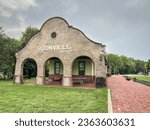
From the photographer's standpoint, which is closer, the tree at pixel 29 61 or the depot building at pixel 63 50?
the depot building at pixel 63 50

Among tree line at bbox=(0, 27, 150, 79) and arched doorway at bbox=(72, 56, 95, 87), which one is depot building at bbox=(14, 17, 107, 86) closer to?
arched doorway at bbox=(72, 56, 95, 87)

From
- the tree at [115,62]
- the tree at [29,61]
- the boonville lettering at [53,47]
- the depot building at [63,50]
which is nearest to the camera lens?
the depot building at [63,50]

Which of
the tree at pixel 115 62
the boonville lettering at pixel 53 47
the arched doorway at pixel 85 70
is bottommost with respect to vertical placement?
the arched doorway at pixel 85 70

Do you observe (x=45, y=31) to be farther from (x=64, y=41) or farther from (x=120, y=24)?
(x=120, y=24)

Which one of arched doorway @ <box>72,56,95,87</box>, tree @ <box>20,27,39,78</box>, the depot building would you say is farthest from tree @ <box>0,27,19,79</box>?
arched doorway @ <box>72,56,95,87</box>

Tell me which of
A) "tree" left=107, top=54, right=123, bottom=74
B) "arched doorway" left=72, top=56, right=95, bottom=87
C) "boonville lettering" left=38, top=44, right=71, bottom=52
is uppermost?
"tree" left=107, top=54, right=123, bottom=74

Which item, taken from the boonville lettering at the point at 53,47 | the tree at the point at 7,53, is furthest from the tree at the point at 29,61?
the boonville lettering at the point at 53,47

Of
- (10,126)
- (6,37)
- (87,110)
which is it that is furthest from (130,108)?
(6,37)

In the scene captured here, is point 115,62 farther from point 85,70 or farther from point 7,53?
point 85,70

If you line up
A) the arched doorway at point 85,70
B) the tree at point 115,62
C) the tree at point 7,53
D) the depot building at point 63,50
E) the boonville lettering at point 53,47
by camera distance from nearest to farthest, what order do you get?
1. the depot building at point 63,50
2. the boonville lettering at point 53,47
3. the arched doorway at point 85,70
4. the tree at point 7,53
5. the tree at point 115,62

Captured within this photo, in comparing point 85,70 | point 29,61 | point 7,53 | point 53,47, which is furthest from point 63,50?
point 29,61

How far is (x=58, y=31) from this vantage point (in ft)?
59.8

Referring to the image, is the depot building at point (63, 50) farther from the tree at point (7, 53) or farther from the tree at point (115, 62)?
the tree at point (115, 62)

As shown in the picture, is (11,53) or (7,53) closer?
(7,53)
